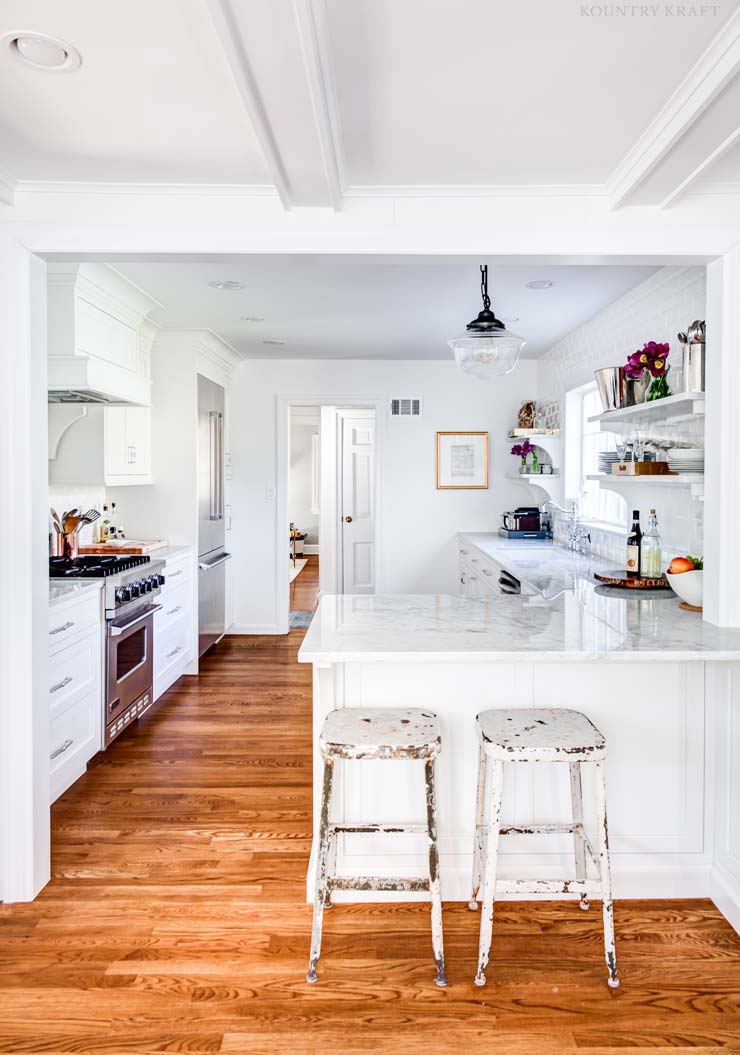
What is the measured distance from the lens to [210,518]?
17.1 feet

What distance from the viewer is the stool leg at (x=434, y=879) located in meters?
1.88

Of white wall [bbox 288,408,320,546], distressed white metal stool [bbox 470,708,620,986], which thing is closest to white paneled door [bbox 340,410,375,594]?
white wall [bbox 288,408,320,546]

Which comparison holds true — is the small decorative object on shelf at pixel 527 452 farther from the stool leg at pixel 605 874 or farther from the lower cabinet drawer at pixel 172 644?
the stool leg at pixel 605 874

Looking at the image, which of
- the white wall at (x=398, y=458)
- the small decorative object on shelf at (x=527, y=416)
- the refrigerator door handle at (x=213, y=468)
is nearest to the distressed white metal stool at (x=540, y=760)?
the refrigerator door handle at (x=213, y=468)

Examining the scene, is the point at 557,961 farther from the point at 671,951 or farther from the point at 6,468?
the point at 6,468

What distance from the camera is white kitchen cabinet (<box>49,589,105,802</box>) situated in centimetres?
286

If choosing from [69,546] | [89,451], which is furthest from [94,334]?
[69,546]

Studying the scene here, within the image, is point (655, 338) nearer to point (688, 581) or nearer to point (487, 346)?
point (487, 346)

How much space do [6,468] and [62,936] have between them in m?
1.43

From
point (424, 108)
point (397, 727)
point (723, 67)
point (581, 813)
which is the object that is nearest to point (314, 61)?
point (424, 108)

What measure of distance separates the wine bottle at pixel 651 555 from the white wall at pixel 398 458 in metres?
2.92

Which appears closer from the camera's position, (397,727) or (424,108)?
(424,108)

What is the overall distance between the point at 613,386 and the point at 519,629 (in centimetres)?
152

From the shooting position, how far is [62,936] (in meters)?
2.08
